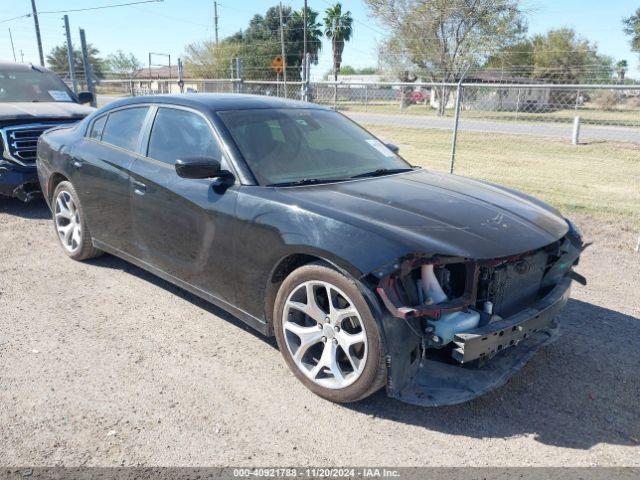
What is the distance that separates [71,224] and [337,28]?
5753 centimetres

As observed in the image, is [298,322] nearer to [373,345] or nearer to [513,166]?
[373,345]

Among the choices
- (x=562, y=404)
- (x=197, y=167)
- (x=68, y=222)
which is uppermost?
(x=197, y=167)

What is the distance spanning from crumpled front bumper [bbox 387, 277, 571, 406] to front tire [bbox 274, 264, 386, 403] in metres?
0.15

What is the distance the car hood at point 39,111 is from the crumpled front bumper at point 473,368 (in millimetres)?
6383

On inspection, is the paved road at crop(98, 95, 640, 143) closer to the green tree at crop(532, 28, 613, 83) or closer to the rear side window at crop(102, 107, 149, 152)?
the rear side window at crop(102, 107, 149, 152)

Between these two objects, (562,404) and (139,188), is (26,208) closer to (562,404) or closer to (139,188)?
(139,188)

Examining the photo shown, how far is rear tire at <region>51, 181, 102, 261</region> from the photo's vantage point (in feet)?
16.4

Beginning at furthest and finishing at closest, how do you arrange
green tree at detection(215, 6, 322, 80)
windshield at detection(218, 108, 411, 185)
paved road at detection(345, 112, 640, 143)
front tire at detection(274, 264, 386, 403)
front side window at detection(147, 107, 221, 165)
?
green tree at detection(215, 6, 322, 80)
paved road at detection(345, 112, 640, 143)
front side window at detection(147, 107, 221, 165)
windshield at detection(218, 108, 411, 185)
front tire at detection(274, 264, 386, 403)

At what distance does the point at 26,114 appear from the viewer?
7.07m

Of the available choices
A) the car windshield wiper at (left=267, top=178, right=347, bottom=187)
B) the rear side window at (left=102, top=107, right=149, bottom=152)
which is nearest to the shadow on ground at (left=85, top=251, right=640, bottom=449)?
the car windshield wiper at (left=267, top=178, right=347, bottom=187)

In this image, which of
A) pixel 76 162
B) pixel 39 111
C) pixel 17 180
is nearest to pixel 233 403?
pixel 76 162

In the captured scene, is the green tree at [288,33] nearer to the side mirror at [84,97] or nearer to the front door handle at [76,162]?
the side mirror at [84,97]

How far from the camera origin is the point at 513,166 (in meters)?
12.4

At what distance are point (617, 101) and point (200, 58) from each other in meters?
36.1
